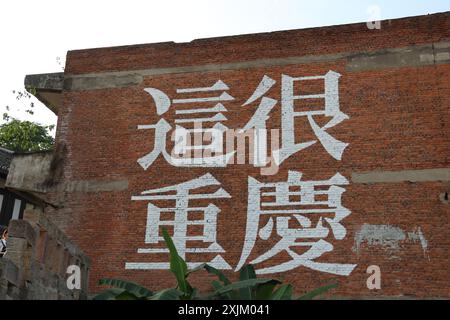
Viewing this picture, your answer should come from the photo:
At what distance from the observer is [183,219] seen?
13.2m

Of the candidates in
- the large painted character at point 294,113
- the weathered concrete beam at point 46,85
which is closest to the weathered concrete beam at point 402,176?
the large painted character at point 294,113

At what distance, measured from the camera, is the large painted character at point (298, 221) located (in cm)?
1234

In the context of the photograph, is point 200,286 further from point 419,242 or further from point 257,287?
point 419,242

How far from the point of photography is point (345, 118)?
13.1 metres

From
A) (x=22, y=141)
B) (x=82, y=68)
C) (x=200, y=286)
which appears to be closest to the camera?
(x=200, y=286)

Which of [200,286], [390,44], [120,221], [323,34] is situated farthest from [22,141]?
[390,44]

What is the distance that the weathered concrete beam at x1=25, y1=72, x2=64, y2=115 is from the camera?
15.3 meters

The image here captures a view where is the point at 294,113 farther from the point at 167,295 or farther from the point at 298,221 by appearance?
the point at 167,295

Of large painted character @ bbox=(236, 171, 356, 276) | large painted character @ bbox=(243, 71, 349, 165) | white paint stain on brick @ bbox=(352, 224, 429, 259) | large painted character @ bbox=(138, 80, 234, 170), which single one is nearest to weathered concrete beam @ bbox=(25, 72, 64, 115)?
large painted character @ bbox=(138, 80, 234, 170)

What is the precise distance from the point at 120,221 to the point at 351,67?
20.5 ft

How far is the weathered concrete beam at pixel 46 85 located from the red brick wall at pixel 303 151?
0.43 metres

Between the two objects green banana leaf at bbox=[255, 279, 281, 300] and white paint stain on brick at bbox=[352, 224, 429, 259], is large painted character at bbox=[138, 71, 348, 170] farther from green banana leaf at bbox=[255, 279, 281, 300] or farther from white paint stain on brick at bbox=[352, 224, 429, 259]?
green banana leaf at bbox=[255, 279, 281, 300]

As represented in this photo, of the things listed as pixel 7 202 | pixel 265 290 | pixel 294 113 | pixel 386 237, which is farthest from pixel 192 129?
pixel 7 202

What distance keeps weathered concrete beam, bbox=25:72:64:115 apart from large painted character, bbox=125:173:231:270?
12.8 ft
